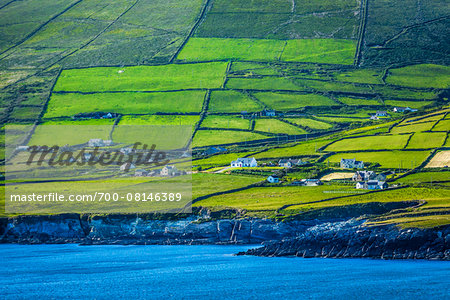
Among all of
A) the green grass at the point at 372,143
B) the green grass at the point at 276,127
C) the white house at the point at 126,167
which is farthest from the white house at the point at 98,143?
the green grass at the point at 372,143

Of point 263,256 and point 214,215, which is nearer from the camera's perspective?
point 263,256

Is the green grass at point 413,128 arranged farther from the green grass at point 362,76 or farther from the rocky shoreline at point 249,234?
the rocky shoreline at point 249,234

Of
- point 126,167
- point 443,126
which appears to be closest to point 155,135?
point 126,167

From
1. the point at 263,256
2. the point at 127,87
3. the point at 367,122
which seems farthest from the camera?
the point at 127,87

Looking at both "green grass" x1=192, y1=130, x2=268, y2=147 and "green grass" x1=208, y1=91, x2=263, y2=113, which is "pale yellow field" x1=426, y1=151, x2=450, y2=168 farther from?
"green grass" x1=208, y1=91, x2=263, y2=113

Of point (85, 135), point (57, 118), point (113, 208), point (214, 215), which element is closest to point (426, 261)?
point (214, 215)

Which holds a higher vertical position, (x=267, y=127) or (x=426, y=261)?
(x=426, y=261)

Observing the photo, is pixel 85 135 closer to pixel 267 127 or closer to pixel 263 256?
pixel 267 127
